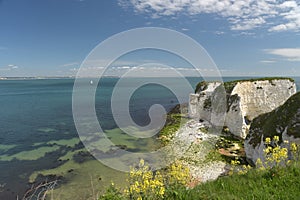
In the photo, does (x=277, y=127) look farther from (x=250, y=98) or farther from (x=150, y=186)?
(x=250, y=98)

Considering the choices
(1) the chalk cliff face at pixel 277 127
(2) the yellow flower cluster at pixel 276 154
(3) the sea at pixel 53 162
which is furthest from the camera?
(3) the sea at pixel 53 162

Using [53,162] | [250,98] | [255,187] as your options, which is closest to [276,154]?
[255,187]

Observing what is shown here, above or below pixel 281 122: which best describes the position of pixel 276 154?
above

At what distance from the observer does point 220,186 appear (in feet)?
18.5

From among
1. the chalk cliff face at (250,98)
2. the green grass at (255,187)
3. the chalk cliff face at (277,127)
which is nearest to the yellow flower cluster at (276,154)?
the green grass at (255,187)

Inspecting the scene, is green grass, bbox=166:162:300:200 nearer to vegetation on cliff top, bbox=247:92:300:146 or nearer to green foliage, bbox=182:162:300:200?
green foliage, bbox=182:162:300:200

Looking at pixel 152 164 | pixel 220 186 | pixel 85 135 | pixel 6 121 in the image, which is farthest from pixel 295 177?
pixel 6 121

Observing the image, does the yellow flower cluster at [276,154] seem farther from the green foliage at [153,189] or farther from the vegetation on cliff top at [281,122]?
the vegetation on cliff top at [281,122]

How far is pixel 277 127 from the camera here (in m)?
15.9

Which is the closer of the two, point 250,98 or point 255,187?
point 255,187

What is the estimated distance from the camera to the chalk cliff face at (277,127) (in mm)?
14334

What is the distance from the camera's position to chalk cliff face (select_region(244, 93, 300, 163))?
14.3 meters

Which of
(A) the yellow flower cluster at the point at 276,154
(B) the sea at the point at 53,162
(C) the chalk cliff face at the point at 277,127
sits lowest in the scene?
(B) the sea at the point at 53,162

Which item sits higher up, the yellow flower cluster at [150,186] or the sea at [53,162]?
the yellow flower cluster at [150,186]
